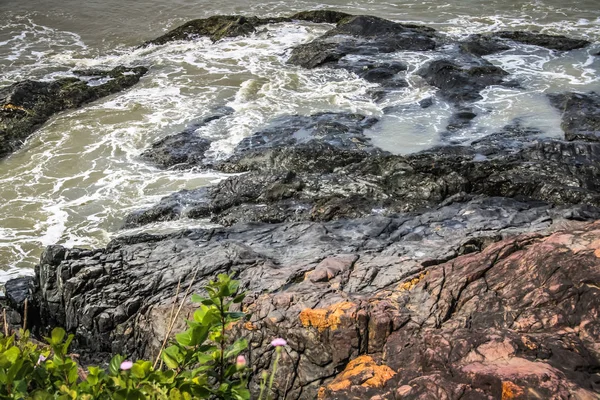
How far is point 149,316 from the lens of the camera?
15.3 ft

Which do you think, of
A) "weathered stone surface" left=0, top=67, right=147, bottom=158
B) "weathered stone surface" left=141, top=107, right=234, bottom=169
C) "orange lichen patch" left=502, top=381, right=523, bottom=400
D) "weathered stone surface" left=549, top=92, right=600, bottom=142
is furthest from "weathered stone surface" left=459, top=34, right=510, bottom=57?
"orange lichen patch" left=502, top=381, right=523, bottom=400

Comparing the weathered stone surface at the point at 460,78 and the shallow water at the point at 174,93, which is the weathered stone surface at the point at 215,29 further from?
the weathered stone surface at the point at 460,78

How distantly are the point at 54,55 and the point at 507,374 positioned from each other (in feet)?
59.7

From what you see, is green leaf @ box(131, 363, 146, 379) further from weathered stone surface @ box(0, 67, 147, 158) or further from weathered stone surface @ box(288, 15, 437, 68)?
weathered stone surface @ box(288, 15, 437, 68)

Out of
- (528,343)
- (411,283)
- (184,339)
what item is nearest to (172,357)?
(184,339)

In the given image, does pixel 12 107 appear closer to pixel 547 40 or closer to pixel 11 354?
pixel 11 354

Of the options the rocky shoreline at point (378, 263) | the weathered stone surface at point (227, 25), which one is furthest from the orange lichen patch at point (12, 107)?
the weathered stone surface at point (227, 25)

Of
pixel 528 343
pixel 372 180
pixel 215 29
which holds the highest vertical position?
pixel 528 343

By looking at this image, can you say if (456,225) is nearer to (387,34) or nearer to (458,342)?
(458,342)

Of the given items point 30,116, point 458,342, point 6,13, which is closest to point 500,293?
point 458,342

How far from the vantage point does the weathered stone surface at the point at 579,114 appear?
9.62m

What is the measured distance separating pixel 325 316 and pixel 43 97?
1204 centimetres

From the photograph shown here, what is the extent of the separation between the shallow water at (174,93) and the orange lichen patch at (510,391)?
6081 millimetres

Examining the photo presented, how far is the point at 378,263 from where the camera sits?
453cm
